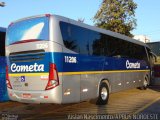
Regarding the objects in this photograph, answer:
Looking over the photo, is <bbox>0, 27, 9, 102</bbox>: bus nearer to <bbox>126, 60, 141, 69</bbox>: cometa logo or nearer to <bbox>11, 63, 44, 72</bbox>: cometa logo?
<bbox>11, 63, 44, 72</bbox>: cometa logo

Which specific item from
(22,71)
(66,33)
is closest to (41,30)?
(66,33)

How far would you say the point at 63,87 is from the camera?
1065cm

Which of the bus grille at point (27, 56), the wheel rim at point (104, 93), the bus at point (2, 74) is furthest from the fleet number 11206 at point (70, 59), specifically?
the bus at point (2, 74)

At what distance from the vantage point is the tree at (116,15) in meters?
36.8

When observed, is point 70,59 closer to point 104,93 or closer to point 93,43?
point 93,43

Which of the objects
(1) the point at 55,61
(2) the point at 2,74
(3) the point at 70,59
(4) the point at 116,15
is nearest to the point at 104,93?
(3) the point at 70,59

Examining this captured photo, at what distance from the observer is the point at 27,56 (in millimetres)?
11172

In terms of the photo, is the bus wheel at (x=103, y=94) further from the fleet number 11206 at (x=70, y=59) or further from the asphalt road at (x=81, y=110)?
the fleet number 11206 at (x=70, y=59)

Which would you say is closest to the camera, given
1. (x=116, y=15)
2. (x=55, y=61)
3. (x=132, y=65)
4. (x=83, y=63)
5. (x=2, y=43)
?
(x=55, y=61)

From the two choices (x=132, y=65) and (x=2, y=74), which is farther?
(x=132, y=65)

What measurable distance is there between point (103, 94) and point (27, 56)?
399 cm

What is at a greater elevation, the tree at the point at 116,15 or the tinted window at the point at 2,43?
the tree at the point at 116,15

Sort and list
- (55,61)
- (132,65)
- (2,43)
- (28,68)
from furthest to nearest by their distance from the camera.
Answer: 1. (132,65)
2. (2,43)
3. (28,68)
4. (55,61)

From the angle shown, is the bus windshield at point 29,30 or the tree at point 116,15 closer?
the bus windshield at point 29,30
